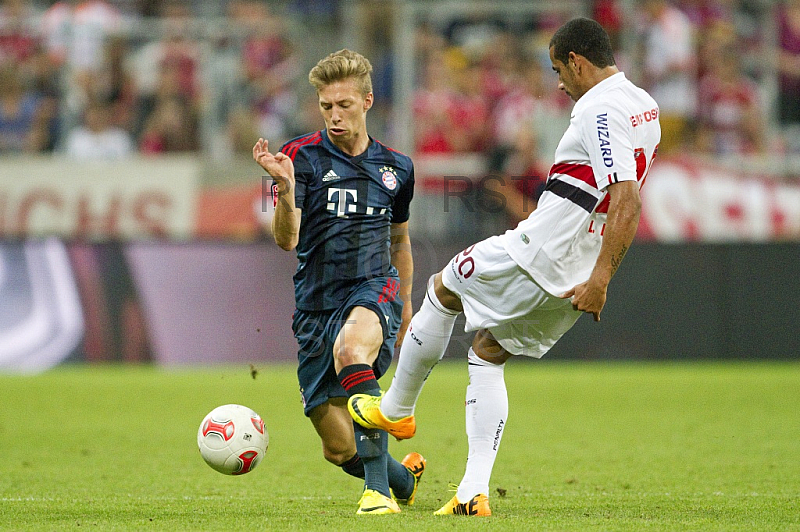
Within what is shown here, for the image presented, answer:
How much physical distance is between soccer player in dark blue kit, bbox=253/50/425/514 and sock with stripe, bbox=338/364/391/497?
58 mm

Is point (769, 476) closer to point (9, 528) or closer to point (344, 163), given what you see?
point (344, 163)

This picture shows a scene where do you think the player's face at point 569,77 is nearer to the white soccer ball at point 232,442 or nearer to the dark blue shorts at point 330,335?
the dark blue shorts at point 330,335

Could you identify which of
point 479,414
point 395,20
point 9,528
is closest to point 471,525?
point 479,414

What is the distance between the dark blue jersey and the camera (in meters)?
5.70

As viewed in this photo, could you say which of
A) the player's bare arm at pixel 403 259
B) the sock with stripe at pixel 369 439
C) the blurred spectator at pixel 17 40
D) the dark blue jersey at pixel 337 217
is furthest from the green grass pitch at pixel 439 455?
the blurred spectator at pixel 17 40

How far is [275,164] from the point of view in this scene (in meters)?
5.14

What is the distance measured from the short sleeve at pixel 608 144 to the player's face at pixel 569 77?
23 centimetres

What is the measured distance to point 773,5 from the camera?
16094 mm

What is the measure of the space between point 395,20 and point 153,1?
3.77 metres

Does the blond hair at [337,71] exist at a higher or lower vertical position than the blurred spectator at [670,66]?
lower

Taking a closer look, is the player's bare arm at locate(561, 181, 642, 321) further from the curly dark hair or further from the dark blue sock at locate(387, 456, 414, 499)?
the dark blue sock at locate(387, 456, 414, 499)

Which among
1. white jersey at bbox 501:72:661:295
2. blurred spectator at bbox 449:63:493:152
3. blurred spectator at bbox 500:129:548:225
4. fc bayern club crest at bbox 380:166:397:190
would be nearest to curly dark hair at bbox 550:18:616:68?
white jersey at bbox 501:72:661:295

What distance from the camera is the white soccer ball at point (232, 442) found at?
217 inches

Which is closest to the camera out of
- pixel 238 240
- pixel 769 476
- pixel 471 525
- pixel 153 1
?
pixel 471 525
